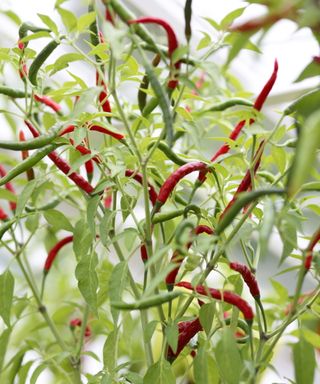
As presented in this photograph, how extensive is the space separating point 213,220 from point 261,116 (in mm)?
149

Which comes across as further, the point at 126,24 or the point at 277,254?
the point at 277,254

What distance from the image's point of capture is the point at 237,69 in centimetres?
294

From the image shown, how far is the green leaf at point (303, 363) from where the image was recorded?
0.78 m

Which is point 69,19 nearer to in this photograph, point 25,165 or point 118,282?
point 25,165

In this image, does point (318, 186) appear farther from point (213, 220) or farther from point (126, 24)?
point (126, 24)

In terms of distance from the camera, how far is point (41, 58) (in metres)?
0.95

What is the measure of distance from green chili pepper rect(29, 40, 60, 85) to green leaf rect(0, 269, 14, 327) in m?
0.29

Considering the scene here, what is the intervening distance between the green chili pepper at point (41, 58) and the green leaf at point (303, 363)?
0.48 metres

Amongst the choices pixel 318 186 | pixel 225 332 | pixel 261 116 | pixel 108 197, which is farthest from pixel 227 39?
pixel 108 197

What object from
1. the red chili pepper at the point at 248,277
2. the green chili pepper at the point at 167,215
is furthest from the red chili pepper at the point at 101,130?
the red chili pepper at the point at 248,277

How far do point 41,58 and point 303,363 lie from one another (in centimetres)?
50

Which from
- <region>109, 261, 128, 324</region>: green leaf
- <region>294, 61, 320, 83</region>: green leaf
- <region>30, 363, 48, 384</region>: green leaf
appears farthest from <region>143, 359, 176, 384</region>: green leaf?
<region>294, 61, 320, 83</region>: green leaf

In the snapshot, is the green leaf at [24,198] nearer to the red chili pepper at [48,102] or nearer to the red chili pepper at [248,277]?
the red chili pepper at [48,102]

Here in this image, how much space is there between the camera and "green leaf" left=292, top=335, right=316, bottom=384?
2.57ft
